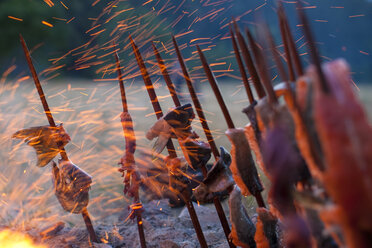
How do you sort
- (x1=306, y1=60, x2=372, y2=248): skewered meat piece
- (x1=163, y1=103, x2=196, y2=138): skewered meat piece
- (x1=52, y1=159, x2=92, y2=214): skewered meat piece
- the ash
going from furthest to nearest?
1. the ash
2. (x1=52, y1=159, x2=92, y2=214): skewered meat piece
3. (x1=163, y1=103, x2=196, y2=138): skewered meat piece
4. (x1=306, y1=60, x2=372, y2=248): skewered meat piece

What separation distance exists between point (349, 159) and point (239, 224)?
0.58m

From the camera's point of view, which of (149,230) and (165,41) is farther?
(165,41)

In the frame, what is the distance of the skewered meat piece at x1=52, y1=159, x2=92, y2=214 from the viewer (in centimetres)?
135

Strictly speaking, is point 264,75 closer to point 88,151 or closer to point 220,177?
point 220,177

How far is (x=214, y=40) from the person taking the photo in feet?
9.21

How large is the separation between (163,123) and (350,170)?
63 centimetres

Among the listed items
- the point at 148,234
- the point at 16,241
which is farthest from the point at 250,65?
the point at 16,241

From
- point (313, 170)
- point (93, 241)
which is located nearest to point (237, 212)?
point (313, 170)

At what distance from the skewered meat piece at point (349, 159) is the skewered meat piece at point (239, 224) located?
514 millimetres

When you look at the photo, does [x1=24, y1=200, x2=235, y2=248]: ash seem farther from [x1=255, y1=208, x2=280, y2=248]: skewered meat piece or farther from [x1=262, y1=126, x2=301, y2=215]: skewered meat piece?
[x1=262, y1=126, x2=301, y2=215]: skewered meat piece

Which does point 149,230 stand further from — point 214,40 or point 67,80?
point 67,80

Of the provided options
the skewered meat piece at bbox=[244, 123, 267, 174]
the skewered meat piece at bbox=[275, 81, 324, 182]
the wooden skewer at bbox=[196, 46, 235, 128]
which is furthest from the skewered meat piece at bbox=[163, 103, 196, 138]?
the skewered meat piece at bbox=[275, 81, 324, 182]

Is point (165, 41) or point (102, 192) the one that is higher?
point (165, 41)

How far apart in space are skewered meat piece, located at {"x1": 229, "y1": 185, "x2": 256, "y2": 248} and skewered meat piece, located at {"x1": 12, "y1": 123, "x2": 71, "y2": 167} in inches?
24.4
